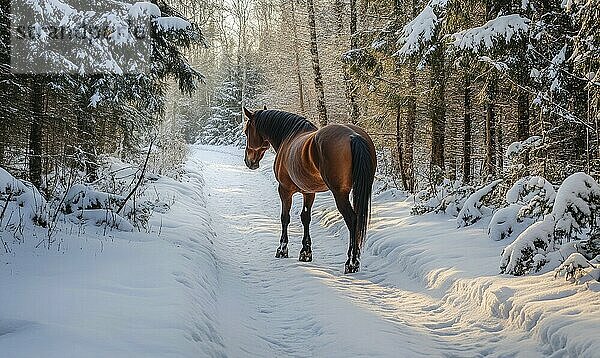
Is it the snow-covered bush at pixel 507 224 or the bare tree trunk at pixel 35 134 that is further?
the bare tree trunk at pixel 35 134

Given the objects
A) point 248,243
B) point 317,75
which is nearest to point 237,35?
point 317,75

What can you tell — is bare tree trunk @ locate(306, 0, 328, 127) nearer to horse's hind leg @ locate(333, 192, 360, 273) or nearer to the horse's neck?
the horse's neck

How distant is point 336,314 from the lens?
4734mm

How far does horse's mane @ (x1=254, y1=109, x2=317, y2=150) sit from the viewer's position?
26.0 ft

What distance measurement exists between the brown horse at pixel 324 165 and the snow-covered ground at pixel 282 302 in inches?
25.1

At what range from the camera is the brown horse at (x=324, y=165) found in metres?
6.09

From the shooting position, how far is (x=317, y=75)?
1986 cm

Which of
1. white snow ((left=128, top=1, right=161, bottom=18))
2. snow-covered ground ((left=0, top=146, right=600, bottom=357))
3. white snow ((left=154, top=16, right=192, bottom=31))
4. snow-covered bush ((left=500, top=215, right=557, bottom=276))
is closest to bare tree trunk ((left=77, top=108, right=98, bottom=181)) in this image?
white snow ((left=128, top=1, right=161, bottom=18))

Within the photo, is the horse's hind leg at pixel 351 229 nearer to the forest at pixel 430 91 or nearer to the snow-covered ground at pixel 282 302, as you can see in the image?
the snow-covered ground at pixel 282 302

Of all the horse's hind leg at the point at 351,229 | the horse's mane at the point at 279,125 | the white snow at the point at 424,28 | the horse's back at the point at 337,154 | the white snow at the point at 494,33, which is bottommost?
the horse's hind leg at the point at 351,229

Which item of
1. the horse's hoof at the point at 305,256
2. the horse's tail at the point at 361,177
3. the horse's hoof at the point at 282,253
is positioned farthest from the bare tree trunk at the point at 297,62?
the horse's tail at the point at 361,177

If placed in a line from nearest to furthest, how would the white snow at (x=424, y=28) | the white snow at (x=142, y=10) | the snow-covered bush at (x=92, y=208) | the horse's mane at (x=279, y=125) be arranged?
the snow-covered bush at (x=92, y=208), the horse's mane at (x=279, y=125), the white snow at (x=424, y=28), the white snow at (x=142, y=10)

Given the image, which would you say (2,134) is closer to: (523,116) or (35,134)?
(35,134)

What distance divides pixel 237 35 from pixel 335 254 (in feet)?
151
